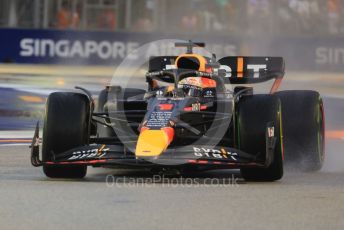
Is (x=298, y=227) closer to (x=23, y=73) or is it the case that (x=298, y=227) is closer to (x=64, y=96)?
(x=64, y=96)

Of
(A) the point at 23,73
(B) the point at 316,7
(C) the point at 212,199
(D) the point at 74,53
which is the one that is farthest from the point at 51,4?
(C) the point at 212,199

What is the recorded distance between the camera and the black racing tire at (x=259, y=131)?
8.66m

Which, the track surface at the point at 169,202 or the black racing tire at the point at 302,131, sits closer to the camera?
the track surface at the point at 169,202

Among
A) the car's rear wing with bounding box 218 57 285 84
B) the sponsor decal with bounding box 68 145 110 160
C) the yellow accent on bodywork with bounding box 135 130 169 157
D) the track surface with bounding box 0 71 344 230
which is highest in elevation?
the car's rear wing with bounding box 218 57 285 84

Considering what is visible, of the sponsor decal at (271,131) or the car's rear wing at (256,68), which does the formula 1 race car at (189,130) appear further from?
the car's rear wing at (256,68)

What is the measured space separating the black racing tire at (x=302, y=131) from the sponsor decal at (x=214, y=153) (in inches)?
63.1

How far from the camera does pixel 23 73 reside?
74.1 ft

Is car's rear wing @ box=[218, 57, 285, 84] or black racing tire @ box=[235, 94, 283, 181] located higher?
→ car's rear wing @ box=[218, 57, 285, 84]

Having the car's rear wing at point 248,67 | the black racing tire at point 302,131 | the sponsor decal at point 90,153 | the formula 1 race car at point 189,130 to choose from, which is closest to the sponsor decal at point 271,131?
the formula 1 race car at point 189,130

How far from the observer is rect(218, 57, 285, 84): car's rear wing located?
11.0 meters

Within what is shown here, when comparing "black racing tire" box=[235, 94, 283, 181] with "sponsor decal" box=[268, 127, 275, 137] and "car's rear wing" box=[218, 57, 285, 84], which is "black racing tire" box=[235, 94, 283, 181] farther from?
"car's rear wing" box=[218, 57, 285, 84]

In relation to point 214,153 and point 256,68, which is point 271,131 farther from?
point 256,68

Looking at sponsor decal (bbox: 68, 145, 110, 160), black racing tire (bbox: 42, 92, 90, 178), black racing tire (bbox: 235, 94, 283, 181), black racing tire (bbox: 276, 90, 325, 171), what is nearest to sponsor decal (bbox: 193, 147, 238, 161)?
black racing tire (bbox: 235, 94, 283, 181)

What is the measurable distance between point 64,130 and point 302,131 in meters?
2.63
